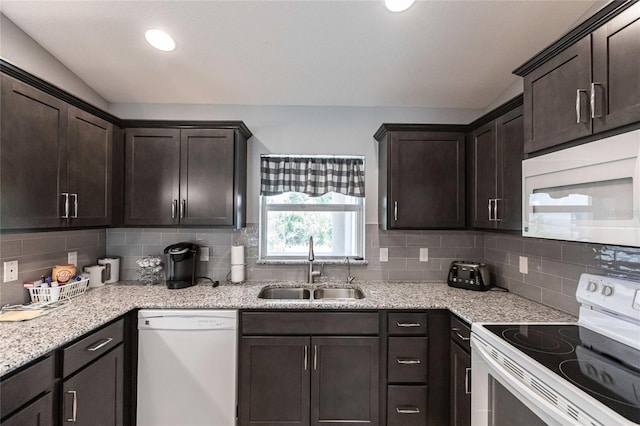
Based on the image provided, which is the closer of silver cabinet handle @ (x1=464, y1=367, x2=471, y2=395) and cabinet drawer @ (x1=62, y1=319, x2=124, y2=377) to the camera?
cabinet drawer @ (x1=62, y1=319, x2=124, y2=377)

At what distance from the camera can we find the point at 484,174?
2180 mm

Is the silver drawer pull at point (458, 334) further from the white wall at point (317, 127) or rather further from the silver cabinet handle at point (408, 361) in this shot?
the white wall at point (317, 127)

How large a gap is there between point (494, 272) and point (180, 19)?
9.51ft

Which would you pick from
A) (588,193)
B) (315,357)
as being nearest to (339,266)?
(315,357)

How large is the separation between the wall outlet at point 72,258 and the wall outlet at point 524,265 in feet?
11.0

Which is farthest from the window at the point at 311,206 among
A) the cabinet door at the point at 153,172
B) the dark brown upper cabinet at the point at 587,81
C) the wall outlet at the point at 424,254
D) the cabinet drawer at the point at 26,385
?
the cabinet drawer at the point at 26,385

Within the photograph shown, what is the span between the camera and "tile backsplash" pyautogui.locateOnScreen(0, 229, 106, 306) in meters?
1.78

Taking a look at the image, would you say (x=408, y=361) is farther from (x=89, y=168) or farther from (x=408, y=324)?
(x=89, y=168)

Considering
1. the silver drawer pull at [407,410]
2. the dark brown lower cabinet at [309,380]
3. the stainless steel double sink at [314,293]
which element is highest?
the stainless steel double sink at [314,293]

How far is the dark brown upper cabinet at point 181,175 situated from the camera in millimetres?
2344

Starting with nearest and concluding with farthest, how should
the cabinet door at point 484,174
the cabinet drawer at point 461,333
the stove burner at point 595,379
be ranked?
the stove burner at point 595,379 → the cabinet drawer at point 461,333 → the cabinet door at point 484,174

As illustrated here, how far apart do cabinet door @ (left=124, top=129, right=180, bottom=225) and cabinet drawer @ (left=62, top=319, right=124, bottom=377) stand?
84cm

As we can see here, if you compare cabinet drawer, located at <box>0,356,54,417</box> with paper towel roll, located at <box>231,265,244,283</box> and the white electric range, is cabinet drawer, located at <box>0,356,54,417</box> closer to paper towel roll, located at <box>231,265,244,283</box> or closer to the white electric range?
paper towel roll, located at <box>231,265,244,283</box>

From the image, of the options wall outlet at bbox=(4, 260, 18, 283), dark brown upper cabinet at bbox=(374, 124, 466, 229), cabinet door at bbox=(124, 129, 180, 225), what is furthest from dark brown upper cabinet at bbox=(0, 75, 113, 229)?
dark brown upper cabinet at bbox=(374, 124, 466, 229)
